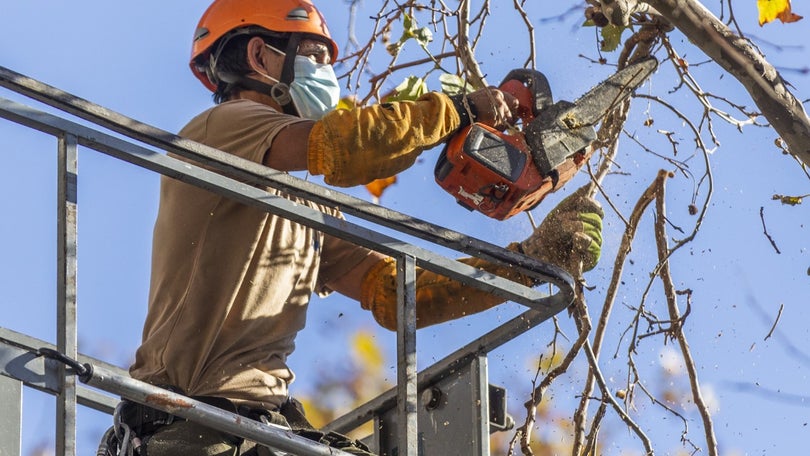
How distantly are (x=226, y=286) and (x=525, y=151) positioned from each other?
1013 mm

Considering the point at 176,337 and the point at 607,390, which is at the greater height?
the point at 607,390

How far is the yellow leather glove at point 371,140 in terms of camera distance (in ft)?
13.4

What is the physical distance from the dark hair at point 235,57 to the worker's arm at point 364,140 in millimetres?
889

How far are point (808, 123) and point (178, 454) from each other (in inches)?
78.9

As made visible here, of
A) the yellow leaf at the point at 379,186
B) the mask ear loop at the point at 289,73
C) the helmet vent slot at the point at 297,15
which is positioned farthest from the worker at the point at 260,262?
the yellow leaf at the point at 379,186

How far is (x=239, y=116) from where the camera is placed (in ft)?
14.3

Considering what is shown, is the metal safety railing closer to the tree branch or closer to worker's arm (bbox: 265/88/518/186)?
worker's arm (bbox: 265/88/518/186)

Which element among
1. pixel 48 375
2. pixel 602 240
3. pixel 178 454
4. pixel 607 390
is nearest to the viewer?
pixel 48 375

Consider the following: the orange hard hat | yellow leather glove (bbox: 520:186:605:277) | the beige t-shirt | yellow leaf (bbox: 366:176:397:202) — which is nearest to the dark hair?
the orange hard hat

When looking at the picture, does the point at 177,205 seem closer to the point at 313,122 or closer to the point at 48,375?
the point at 313,122

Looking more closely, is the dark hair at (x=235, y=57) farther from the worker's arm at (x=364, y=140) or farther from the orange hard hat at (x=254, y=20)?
the worker's arm at (x=364, y=140)

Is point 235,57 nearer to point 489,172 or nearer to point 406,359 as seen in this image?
point 489,172

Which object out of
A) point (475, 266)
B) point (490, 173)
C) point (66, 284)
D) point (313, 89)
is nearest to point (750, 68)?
point (490, 173)

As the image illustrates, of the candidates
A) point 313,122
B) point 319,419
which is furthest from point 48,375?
point 319,419
